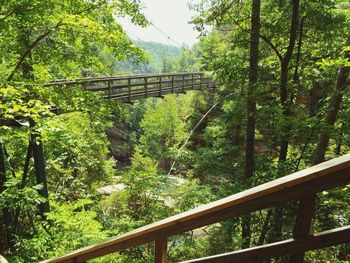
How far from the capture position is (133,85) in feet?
35.4

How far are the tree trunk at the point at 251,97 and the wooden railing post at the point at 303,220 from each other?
4.43 metres

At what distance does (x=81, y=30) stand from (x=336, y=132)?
431cm

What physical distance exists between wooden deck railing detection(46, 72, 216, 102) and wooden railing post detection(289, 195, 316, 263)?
16.7 ft

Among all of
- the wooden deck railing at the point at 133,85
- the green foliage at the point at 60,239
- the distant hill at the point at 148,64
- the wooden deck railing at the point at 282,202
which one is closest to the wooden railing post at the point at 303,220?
the wooden deck railing at the point at 282,202

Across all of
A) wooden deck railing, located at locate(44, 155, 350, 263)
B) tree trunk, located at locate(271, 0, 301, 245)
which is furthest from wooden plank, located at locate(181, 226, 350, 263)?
tree trunk, located at locate(271, 0, 301, 245)

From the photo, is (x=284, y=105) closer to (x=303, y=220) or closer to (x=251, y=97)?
(x=251, y=97)

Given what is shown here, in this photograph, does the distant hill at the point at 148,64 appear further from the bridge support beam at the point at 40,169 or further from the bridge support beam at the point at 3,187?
the bridge support beam at the point at 3,187

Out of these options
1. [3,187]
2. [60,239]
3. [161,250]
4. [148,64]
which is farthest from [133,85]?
[161,250]

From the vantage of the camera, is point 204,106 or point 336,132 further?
point 204,106

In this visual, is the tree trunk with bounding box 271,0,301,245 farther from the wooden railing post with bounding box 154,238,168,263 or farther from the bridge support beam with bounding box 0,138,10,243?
the bridge support beam with bounding box 0,138,10,243

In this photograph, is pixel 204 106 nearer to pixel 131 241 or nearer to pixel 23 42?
pixel 23 42

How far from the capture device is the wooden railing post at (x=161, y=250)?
1038mm

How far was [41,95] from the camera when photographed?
14.2 ft

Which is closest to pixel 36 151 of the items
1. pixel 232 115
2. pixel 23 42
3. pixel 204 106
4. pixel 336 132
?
pixel 23 42
